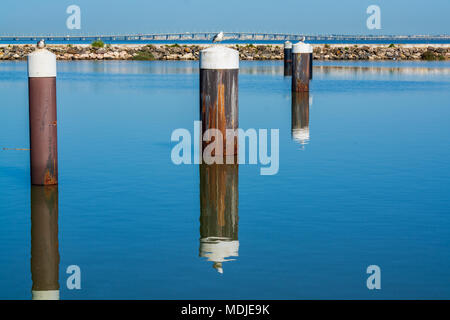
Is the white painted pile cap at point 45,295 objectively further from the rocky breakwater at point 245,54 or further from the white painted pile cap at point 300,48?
the rocky breakwater at point 245,54

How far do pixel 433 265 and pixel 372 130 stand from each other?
11157 mm

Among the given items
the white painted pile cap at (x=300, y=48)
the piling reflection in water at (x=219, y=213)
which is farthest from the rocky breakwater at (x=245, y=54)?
the piling reflection in water at (x=219, y=213)

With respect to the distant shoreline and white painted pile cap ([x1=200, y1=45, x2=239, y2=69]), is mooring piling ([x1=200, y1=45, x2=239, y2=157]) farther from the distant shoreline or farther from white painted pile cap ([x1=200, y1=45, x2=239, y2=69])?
the distant shoreline

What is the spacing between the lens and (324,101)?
26094 mm

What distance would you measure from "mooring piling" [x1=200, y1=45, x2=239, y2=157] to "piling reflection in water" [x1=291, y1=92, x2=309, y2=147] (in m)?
3.35

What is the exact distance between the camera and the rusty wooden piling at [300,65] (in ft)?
93.6

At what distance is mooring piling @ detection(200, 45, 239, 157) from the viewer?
1326 cm

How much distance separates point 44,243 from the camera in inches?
346

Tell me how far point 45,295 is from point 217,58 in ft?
22.7

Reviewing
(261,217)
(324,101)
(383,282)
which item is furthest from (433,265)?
(324,101)

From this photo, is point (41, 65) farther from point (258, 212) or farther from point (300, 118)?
point (300, 118)

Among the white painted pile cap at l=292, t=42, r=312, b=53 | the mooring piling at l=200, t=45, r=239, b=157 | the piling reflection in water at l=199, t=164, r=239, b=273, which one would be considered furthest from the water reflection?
the piling reflection in water at l=199, t=164, r=239, b=273

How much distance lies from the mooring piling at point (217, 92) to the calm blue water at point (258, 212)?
738 millimetres
